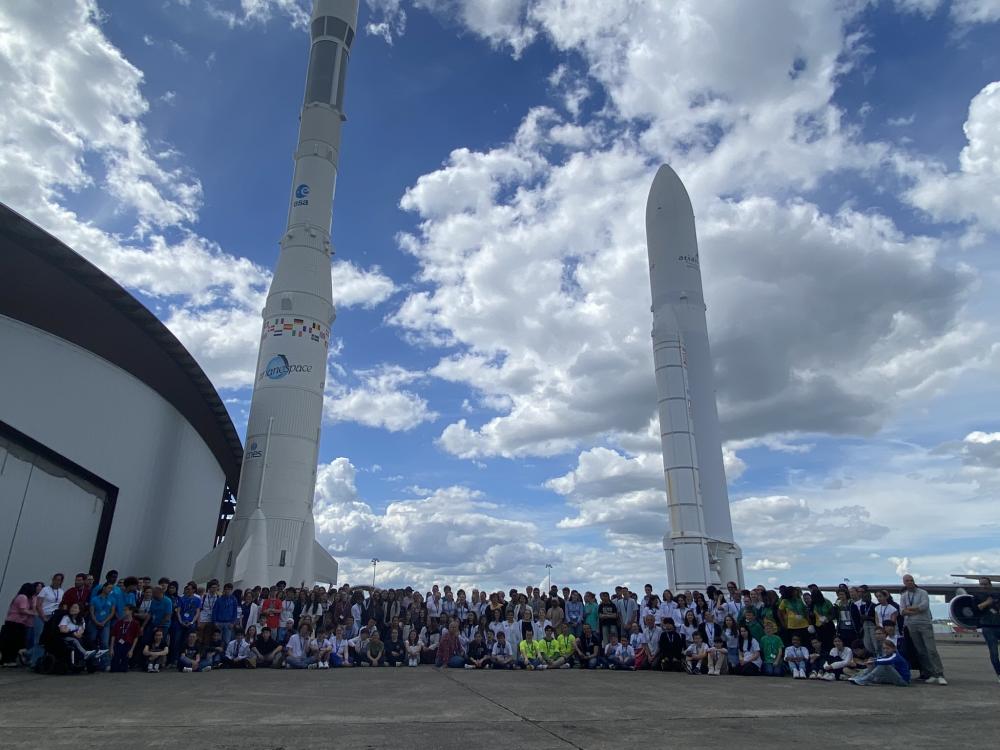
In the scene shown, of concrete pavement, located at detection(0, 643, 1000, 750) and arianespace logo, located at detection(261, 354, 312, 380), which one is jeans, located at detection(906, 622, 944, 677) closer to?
concrete pavement, located at detection(0, 643, 1000, 750)

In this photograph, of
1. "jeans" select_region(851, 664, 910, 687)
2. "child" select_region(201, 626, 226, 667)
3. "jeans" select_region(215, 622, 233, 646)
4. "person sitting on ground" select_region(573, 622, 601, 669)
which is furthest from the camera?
"person sitting on ground" select_region(573, 622, 601, 669)

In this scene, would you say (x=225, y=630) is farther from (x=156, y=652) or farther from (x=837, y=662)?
(x=837, y=662)

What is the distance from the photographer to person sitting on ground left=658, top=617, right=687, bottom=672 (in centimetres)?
1189

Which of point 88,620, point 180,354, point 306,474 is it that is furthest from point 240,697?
point 180,354

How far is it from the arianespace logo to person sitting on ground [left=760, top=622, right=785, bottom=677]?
1418 centimetres

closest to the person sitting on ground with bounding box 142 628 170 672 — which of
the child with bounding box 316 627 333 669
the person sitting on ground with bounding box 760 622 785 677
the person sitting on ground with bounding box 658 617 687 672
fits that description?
the child with bounding box 316 627 333 669

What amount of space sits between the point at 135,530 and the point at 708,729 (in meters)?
17.4

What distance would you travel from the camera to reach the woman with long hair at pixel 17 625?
10.2m

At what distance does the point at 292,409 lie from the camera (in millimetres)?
19562

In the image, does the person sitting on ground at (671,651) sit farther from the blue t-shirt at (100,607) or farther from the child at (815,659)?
the blue t-shirt at (100,607)

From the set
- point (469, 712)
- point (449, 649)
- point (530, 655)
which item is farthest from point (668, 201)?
point (469, 712)

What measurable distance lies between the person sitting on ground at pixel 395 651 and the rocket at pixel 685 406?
11.1 metres

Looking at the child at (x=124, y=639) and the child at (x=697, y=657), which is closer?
the child at (x=124, y=639)

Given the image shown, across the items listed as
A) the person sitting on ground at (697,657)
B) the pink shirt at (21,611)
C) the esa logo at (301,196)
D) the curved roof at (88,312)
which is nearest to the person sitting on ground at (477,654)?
the person sitting on ground at (697,657)
